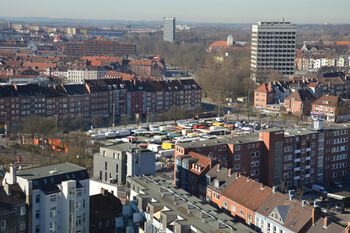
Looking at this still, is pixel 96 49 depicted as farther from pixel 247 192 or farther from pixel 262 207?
pixel 262 207

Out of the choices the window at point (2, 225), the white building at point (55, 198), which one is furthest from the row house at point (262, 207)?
the window at point (2, 225)

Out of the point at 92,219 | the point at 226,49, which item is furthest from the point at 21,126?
the point at 226,49

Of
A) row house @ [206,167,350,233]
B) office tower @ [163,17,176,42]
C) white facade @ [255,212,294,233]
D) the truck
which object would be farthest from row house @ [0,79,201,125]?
office tower @ [163,17,176,42]

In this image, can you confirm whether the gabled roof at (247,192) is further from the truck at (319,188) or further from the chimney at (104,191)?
the truck at (319,188)

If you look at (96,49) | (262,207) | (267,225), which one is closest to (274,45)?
(96,49)

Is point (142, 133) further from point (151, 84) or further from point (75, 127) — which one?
point (151, 84)

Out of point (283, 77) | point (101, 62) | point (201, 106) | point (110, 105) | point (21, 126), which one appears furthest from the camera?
point (101, 62)

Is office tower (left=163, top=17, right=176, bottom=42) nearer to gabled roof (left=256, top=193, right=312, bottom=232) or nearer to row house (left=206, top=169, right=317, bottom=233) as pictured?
row house (left=206, top=169, right=317, bottom=233)
